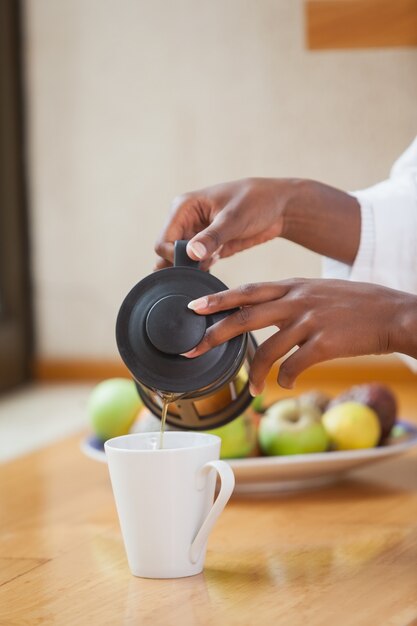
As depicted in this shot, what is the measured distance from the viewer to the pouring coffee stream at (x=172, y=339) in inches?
29.9

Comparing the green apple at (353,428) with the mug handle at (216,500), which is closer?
the mug handle at (216,500)

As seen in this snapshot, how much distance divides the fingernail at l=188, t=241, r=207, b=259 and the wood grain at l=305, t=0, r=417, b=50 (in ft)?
1.89

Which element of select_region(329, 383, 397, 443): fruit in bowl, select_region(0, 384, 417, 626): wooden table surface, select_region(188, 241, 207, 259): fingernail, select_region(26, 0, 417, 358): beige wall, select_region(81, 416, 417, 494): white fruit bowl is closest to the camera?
select_region(0, 384, 417, 626): wooden table surface

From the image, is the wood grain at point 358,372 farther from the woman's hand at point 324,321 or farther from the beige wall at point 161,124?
the woman's hand at point 324,321

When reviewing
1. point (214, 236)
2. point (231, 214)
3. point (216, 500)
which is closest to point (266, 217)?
point (231, 214)

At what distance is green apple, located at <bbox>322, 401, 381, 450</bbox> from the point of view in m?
1.09

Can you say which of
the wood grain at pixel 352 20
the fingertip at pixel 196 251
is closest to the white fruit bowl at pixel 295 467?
the fingertip at pixel 196 251

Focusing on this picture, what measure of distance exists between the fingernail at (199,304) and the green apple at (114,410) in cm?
38

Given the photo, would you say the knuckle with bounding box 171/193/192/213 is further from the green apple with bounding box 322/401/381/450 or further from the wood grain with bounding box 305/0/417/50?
the wood grain with bounding box 305/0/417/50

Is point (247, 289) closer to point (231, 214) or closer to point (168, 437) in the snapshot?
point (168, 437)

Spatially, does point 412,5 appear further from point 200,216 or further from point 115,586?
point 115,586

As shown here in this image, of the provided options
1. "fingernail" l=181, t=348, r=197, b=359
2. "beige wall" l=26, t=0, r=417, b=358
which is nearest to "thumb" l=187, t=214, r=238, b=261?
"fingernail" l=181, t=348, r=197, b=359

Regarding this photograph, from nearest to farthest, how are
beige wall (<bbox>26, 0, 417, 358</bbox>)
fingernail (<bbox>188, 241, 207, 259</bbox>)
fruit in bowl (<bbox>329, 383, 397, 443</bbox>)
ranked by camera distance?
1. fingernail (<bbox>188, 241, 207, 259</bbox>)
2. fruit in bowl (<bbox>329, 383, 397, 443</bbox>)
3. beige wall (<bbox>26, 0, 417, 358</bbox>)

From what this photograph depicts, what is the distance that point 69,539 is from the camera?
2.96ft
